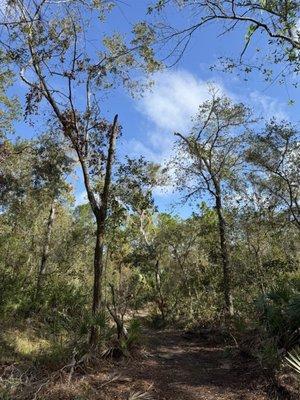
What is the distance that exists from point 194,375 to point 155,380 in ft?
3.25

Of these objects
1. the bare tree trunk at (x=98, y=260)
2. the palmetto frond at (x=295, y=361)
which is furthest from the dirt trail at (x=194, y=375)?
the bare tree trunk at (x=98, y=260)

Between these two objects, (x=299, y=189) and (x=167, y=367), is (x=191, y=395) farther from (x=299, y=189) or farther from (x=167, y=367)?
(x=299, y=189)

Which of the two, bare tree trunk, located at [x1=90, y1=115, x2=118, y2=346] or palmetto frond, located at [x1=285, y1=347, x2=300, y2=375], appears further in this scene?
bare tree trunk, located at [x1=90, y1=115, x2=118, y2=346]

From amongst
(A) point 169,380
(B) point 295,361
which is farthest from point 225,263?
(B) point 295,361

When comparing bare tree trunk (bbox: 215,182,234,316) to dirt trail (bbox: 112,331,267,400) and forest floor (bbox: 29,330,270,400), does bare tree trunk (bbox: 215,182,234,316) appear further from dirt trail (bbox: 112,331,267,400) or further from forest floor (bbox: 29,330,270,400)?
forest floor (bbox: 29,330,270,400)

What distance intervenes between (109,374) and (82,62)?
23.3ft

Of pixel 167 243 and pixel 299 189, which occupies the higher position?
pixel 299 189

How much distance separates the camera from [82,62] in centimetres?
1047

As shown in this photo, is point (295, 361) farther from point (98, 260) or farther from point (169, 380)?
point (98, 260)

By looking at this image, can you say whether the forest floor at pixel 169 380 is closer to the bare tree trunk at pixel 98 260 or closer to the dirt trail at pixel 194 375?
the dirt trail at pixel 194 375

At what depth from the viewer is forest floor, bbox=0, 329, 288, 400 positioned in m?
6.95

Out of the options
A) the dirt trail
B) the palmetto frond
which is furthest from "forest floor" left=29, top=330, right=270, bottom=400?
the palmetto frond

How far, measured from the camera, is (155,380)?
8.24 metres

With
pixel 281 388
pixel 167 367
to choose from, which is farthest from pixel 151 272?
pixel 281 388
